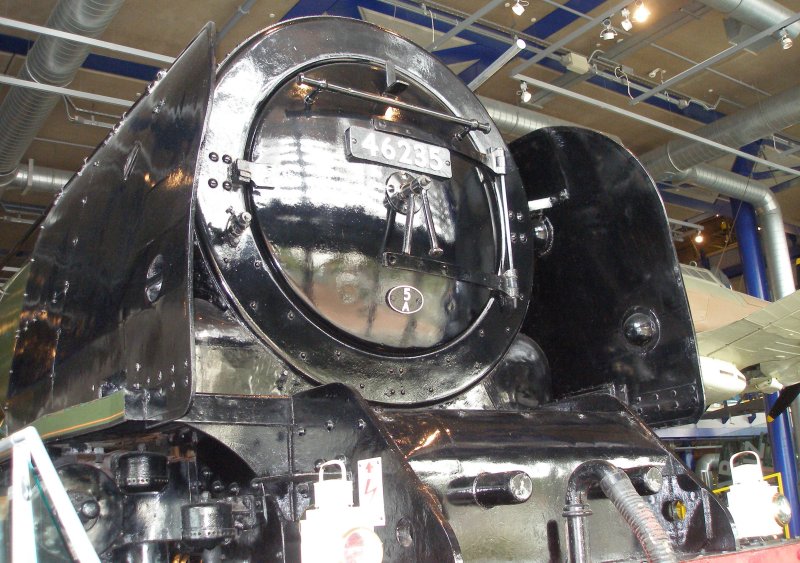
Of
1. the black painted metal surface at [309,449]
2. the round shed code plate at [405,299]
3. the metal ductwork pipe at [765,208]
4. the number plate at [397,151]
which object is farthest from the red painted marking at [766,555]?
the metal ductwork pipe at [765,208]

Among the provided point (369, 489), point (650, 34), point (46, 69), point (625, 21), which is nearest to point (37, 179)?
point (46, 69)

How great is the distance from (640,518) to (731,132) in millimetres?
8029

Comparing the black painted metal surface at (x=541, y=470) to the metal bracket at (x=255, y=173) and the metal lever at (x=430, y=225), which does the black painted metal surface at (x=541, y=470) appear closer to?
the metal lever at (x=430, y=225)

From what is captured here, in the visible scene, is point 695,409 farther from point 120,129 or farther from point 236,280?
→ point 120,129

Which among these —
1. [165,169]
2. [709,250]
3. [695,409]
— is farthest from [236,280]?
[709,250]

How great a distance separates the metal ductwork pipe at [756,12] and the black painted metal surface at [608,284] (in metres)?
3.85

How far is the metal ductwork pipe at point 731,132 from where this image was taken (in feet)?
26.8

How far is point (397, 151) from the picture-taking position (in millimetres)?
2309

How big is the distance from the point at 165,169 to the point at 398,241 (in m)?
0.70

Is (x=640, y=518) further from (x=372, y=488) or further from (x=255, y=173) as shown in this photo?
(x=255, y=173)

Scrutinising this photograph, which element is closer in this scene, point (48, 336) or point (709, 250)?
point (48, 336)

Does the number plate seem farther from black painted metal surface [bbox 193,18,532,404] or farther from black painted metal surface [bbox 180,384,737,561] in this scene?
black painted metal surface [bbox 180,384,737,561]

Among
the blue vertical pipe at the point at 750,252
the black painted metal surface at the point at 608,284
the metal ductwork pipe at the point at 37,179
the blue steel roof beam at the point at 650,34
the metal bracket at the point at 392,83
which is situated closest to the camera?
the metal bracket at the point at 392,83

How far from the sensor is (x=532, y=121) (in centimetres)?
789
